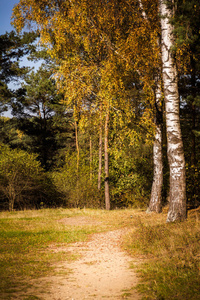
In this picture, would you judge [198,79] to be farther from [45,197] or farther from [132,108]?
[45,197]

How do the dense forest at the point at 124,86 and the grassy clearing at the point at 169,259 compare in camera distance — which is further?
the dense forest at the point at 124,86

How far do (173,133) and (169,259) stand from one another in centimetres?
422

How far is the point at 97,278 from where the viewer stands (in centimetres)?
505

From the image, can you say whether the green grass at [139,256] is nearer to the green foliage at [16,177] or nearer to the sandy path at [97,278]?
the sandy path at [97,278]

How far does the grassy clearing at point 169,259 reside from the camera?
4.20 m

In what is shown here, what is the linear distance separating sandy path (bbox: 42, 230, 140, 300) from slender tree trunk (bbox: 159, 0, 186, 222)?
2391mm

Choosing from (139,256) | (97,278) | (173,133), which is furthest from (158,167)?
(97,278)

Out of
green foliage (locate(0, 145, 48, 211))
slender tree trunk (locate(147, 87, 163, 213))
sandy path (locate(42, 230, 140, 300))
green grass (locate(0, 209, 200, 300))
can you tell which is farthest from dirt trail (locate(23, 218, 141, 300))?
green foliage (locate(0, 145, 48, 211))

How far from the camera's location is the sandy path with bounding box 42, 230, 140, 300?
4340mm

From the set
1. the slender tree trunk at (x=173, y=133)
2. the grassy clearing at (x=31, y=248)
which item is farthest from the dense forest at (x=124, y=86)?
the grassy clearing at (x=31, y=248)

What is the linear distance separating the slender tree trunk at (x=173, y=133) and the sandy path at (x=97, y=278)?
2391mm

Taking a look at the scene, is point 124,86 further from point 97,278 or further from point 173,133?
point 97,278

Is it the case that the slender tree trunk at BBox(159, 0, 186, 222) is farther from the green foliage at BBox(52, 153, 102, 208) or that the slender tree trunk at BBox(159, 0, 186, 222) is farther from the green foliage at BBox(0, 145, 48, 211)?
the green foliage at BBox(52, 153, 102, 208)

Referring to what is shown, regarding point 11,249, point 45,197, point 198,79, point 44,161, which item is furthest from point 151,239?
point 44,161
